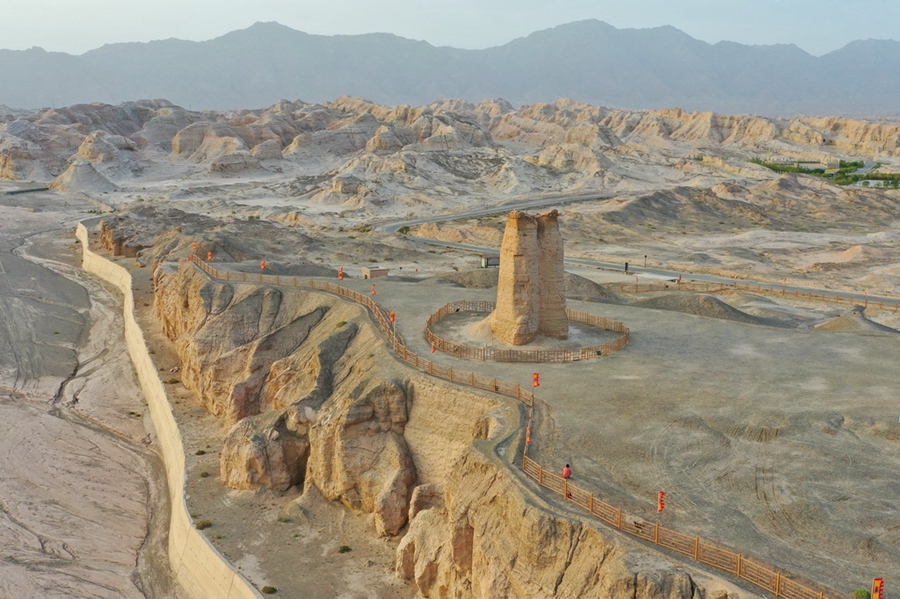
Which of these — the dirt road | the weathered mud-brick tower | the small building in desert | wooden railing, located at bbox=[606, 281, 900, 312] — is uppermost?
the weathered mud-brick tower

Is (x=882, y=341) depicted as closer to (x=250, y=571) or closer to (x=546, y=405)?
(x=546, y=405)

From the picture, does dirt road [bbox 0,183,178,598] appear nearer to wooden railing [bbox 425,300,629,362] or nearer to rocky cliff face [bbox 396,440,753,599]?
rocky cliff face [bbox 396,440,753,599]

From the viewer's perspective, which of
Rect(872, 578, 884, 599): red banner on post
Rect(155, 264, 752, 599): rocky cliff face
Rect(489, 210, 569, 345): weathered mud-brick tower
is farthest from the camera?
Rect(489, 210, 569, 345): weathered mud-brick tower

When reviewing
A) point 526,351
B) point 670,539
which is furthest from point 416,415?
point 670,539

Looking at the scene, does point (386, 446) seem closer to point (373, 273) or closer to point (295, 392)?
point (295, 392)

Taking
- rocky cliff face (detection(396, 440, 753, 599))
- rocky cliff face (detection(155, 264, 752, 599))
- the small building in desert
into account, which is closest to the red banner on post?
rocky cliff face (detection(396, 440, 753, 599))

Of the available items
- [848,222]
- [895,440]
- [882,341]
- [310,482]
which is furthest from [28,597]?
[848,222]

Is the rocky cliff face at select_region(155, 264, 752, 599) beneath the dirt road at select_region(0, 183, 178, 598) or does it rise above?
above

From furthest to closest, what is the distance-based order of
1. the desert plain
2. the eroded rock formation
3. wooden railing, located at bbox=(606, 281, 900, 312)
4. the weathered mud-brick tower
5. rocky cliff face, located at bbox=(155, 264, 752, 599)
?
1. wooden railing, located at bbox=(606, 281, 900, 312)
2. the weathered mud-brick tower
3. the eroded rock formation
4. the desert plain
5. rocky cliff face, located at bbox=(155, 264, 752, 599)
